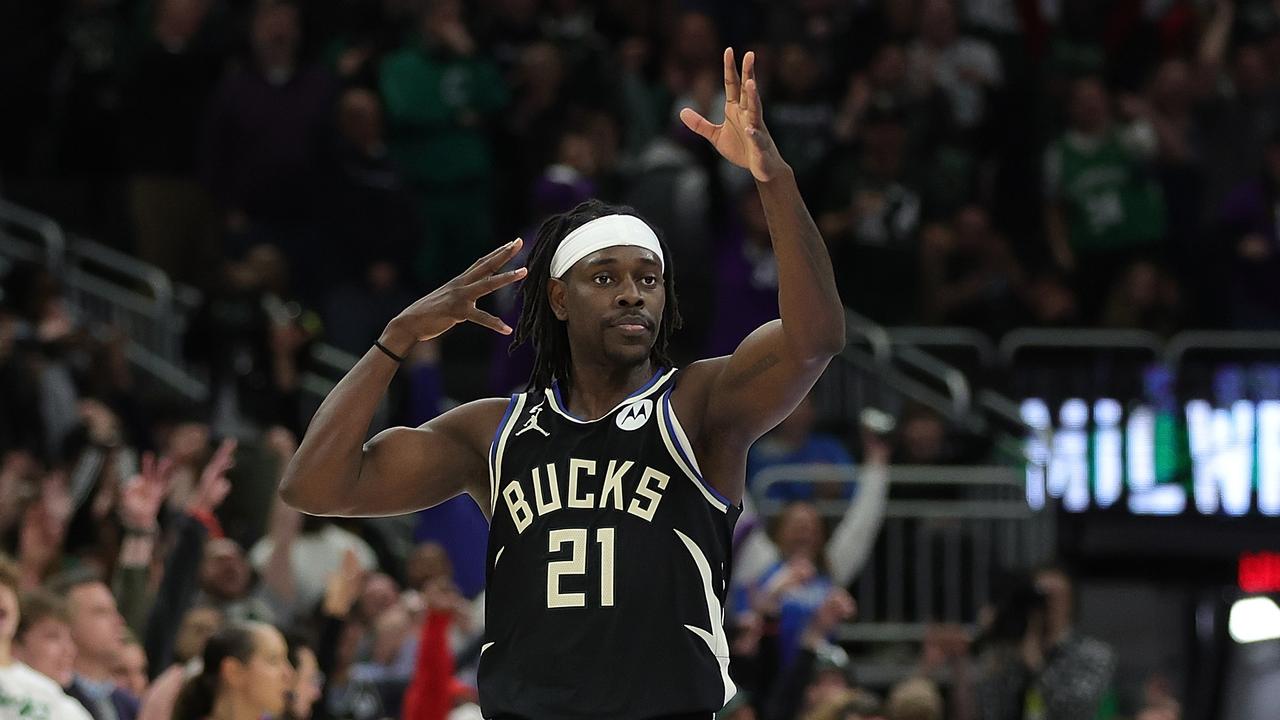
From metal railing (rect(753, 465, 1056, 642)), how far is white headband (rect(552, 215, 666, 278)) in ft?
22.9

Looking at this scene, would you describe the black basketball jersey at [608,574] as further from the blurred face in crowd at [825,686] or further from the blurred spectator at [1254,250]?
the blurred spectator at [1254,250]

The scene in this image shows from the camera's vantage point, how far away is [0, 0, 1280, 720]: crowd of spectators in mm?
9680

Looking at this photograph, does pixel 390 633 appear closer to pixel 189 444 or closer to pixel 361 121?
pixel 189 444

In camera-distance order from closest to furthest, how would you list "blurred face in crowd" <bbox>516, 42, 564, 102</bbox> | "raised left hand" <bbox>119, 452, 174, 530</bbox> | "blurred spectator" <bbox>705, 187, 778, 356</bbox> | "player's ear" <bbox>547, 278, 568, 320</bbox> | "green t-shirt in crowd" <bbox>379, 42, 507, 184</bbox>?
1. "player's ear" <bbox>547, 278, 568, 320</bbox>
2. "raised left hand" <bbox>119, 452, 174, 530</bbox>
3. "blurred spectator" <bbox>705, 187, 778, 356</bbox>
4. "green t-shirt in crowd" <bbox>379, 42, 507, 184</bbox>
5. "blurred face in crowd" <bbox>516, 42, 564, 102</bbox>

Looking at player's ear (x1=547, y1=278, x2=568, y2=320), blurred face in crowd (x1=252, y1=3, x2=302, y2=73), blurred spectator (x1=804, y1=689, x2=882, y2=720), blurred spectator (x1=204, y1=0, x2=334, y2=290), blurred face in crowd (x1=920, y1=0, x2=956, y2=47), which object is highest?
blurred face in crowd (x1=920, y1=0, x2=956, y2=47)

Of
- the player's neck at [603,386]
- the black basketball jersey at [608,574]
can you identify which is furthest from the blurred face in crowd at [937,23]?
the black basketball jersey at [608,574]

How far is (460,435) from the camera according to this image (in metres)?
4.99

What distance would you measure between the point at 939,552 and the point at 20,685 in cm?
662

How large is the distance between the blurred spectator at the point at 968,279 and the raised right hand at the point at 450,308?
8958 mm

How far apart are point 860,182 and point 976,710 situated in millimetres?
4077

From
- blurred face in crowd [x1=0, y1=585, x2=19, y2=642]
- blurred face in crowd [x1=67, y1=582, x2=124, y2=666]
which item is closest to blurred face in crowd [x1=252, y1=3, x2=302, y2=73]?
blurred face in crowd [x1=67, y1=582, x2=124, y2=666]

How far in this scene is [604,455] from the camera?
4.68 meters

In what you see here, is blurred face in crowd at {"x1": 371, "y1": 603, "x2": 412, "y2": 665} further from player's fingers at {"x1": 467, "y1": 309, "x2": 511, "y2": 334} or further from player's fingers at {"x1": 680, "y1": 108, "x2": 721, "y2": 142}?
player's fingers at {"x1": 680, "y1": 108, "x2": 721, "y2": 142}

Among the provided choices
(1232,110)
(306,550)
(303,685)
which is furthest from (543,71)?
(303,685)
